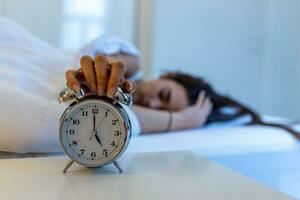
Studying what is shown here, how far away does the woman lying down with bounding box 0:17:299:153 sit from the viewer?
571 millimetres

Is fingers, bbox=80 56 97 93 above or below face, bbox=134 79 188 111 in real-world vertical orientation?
above

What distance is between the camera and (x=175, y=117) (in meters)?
1.16

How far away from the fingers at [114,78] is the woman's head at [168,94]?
0.72 metres

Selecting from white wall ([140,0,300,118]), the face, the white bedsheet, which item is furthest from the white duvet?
white wall ([140,0,300,118])

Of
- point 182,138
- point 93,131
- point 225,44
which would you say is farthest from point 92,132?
point 225,44

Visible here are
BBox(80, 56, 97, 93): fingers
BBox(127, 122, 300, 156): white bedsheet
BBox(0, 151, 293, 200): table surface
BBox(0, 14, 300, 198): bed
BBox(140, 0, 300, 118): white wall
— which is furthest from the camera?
BBox(140, 0, 300, 118): white wall

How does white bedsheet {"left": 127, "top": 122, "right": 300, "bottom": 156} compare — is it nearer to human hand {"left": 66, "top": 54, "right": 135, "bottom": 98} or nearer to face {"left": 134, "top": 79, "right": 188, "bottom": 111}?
Answer: face {"left": 134, "top": 79, "right": 188, "bottom": 111}

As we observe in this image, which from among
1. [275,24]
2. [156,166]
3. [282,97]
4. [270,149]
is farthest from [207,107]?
[275,24]

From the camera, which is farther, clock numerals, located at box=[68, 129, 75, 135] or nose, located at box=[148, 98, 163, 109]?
nose, located at box=[148, 98, 163, 109]

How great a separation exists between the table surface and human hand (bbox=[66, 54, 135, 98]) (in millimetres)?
116

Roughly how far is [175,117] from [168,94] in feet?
0.52

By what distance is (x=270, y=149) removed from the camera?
1.00m

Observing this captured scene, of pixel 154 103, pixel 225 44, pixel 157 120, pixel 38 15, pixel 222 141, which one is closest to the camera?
pixel 222 141

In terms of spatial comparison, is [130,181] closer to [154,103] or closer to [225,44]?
→ [154,103]
